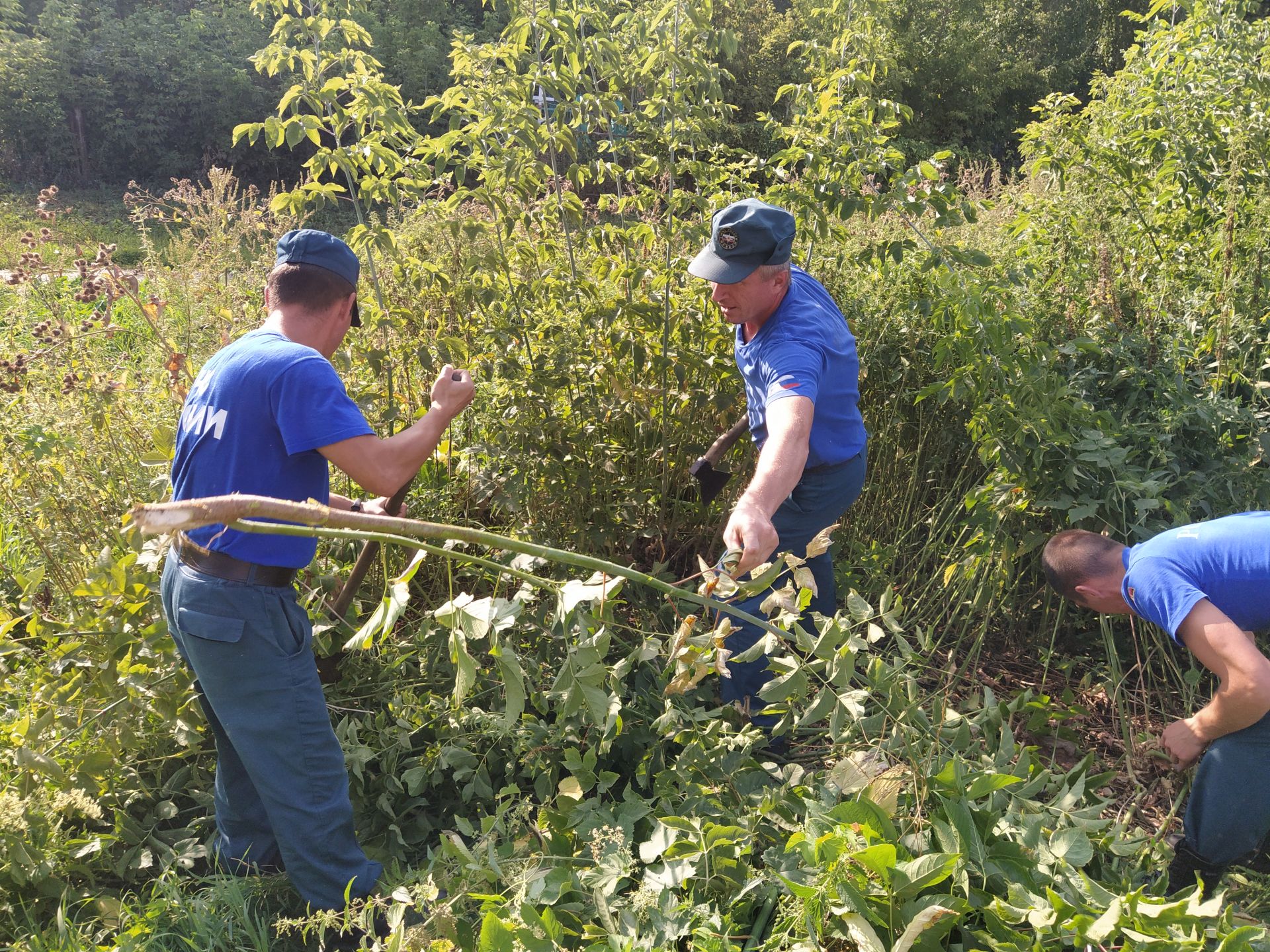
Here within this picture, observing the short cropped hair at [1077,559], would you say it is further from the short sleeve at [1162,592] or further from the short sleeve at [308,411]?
the short sleeve at [308,411]

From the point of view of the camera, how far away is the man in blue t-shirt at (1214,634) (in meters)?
2.10

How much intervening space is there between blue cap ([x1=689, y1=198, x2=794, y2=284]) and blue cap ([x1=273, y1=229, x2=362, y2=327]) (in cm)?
98

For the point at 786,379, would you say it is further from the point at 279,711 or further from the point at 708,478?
the point at 279,711

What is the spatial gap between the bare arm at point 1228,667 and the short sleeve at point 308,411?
6.67 feet

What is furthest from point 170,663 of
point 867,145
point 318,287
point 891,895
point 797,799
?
point 867,145

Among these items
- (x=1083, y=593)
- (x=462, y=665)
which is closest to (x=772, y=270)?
(x=1083, y=593)

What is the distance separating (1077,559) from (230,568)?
2.18m

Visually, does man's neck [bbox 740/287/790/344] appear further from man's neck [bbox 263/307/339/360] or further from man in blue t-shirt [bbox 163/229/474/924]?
man's neck [bbox 263/307/339/360]

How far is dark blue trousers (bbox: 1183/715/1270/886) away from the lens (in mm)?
2232

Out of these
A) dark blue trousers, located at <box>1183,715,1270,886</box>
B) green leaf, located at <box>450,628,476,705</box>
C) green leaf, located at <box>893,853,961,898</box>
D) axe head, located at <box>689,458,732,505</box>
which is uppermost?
green leaf, located at <box>450,628,476,705</box>

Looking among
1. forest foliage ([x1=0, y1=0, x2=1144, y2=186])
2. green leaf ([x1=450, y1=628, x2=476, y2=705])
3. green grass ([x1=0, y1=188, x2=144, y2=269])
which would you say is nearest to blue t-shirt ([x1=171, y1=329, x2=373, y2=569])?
green leaf ([x1=450, y1=628, x2=476, y2=705])

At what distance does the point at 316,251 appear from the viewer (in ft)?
7.58

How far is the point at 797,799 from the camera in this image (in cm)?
212

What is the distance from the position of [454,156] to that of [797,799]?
7.37 ft
